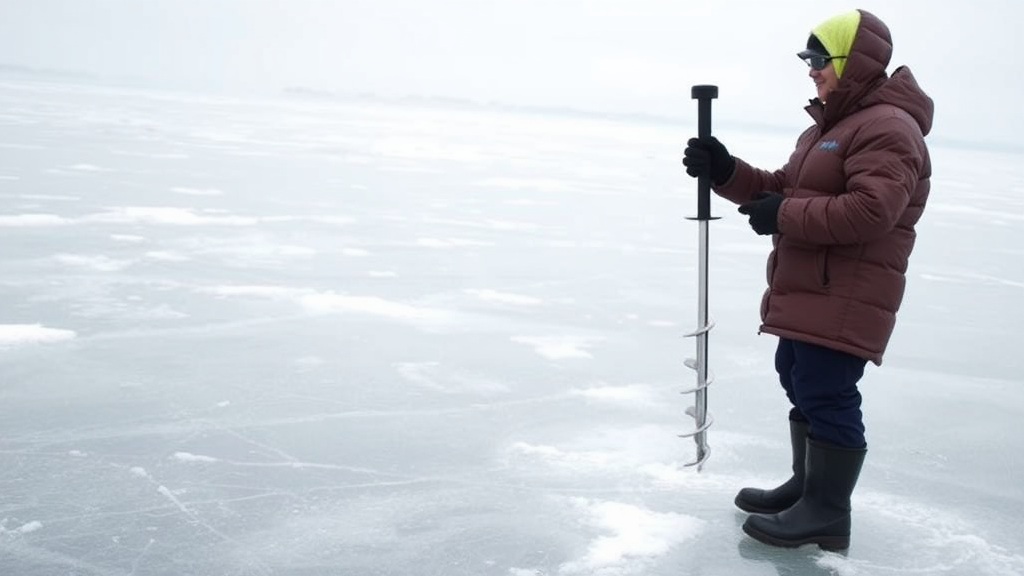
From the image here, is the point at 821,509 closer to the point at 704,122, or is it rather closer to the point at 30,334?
the point at 704,122

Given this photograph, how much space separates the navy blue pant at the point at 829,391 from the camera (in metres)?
2.49

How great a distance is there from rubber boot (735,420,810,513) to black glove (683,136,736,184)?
26.5 inches

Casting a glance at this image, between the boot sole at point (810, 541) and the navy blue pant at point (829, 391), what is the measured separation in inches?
9.5

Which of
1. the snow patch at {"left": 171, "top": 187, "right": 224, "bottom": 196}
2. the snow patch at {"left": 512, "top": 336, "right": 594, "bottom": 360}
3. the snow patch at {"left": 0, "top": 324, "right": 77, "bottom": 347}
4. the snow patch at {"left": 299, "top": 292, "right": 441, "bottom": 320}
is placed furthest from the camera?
the snow patch at {"left": 171, "top": 187, "right": 224, "bottom": 196}

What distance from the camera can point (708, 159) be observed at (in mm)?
2746

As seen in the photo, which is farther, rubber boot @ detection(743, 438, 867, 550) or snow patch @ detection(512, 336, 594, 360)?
snow patch @ detection(512, 336, 594, 360)

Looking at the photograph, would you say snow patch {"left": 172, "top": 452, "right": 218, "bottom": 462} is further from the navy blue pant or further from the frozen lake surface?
the navy blue pant

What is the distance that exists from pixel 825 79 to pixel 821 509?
3.33 ft

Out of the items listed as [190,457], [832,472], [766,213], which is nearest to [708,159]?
[766,213]

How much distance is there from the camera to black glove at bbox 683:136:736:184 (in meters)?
2.73

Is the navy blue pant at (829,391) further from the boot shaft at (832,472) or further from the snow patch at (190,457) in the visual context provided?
the snow patch at (190,457)

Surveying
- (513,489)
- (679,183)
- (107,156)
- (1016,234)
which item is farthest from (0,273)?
(679,183)

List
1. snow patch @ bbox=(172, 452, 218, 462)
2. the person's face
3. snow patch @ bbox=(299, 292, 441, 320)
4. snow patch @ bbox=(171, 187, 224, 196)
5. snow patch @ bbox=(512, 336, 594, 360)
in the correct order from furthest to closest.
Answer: snow patch @ bbox=(171, 187, 224, 196), snow patch @ bbox=(299, 292, 441, 320), snow patch @ bbox=(512, 336, 594, 360), snow patch @ bbox=(172, 452, 218, 462), the person's face

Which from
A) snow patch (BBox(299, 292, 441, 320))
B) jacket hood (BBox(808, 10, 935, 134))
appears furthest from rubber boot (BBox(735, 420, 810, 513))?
snow patch (BBox(299, 292, 441, 320))
